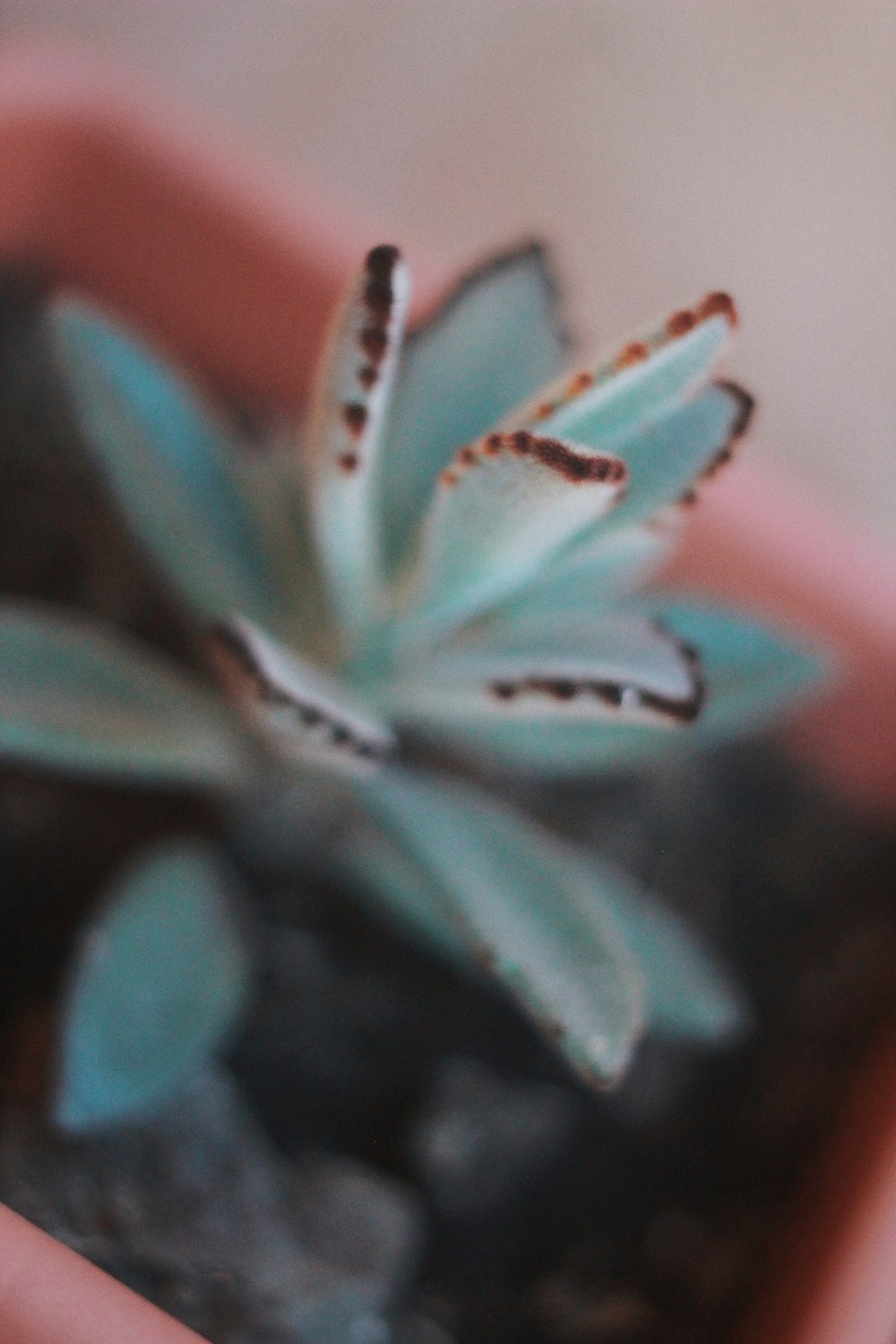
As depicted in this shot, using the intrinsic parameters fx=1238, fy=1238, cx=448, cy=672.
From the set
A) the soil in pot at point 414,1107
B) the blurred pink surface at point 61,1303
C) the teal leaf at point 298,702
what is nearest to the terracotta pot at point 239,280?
the soil in pot at point 414,1107

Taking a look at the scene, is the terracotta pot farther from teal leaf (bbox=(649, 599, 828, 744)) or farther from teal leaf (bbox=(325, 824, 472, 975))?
teal leaf (bbox=(325, 824, 472, 975))

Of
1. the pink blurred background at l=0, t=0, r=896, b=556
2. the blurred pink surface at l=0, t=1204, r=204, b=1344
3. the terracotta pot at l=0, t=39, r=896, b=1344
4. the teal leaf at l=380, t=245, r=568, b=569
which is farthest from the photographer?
the pink blurred background at l=0, t=0, r=896, b=556

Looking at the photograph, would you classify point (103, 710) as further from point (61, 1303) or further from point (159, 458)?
point (61, 1303)

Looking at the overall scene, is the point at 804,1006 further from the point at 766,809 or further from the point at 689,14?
the point at 689,14

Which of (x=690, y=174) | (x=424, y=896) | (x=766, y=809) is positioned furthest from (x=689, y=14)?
(x=424, y=896)

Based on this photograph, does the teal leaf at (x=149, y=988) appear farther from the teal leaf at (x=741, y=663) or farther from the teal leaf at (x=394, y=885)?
the teal leaf at (x=741, y=663)

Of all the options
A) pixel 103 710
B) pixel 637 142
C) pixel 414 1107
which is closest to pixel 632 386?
pixel 103 710

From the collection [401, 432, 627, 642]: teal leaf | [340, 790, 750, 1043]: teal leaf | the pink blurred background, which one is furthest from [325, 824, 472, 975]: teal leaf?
the pink blurred background
